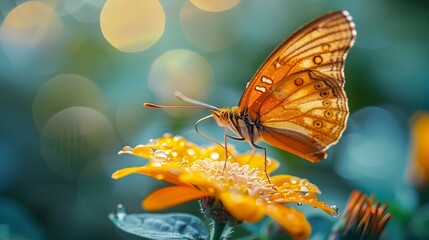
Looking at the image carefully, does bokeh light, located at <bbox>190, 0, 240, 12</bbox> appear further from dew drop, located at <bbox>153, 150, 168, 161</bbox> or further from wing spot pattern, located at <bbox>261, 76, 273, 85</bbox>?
dew drop, located at <bbox>153, 150, 168, 161</bbox>

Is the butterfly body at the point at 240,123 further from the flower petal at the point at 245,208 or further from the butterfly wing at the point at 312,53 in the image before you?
the flower petal at the point at 245,208

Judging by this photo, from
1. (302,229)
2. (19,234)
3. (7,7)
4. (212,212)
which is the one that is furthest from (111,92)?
(302,229)

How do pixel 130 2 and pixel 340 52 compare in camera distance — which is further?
pixel 130 2

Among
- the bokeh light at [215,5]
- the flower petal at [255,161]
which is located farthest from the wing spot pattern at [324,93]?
the bokeh light at [215,5]

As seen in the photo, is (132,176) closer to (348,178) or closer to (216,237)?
(348,178)

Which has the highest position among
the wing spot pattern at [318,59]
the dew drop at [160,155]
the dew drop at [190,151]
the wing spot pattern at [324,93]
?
the wing spot pattern at [318,59]

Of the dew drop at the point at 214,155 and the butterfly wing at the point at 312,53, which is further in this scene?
the dew drop at the point at 214,155
